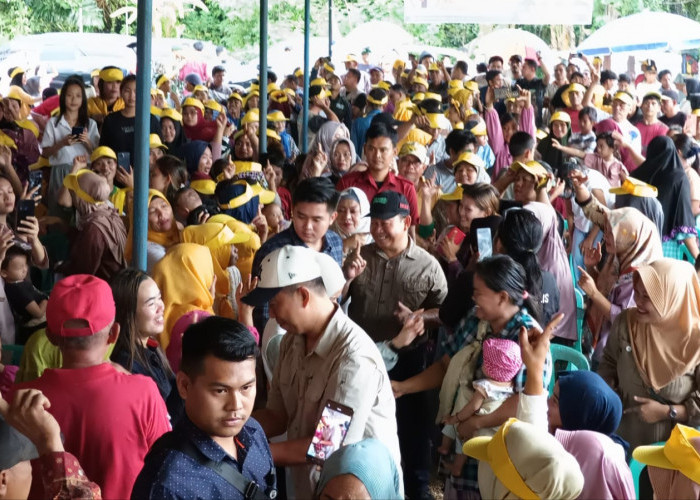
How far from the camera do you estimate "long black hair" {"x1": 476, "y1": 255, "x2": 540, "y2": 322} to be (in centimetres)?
362

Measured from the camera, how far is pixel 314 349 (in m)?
3.03

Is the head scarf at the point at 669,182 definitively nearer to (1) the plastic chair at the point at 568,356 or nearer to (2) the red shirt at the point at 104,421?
(1) the plastic chair at the point at 568,356

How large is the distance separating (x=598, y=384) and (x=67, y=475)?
1.66 m

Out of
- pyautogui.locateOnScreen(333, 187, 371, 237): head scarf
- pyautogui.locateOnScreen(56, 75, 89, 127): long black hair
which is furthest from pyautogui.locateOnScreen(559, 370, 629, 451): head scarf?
pyautogui.locateOnScreen(56, 75, 89, 127): long black hair

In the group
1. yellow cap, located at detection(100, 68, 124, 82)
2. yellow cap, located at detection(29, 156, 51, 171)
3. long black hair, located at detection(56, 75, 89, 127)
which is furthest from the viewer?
yellow cap, located at detection(100, 68, 124, 82)

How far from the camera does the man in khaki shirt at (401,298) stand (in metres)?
4.46

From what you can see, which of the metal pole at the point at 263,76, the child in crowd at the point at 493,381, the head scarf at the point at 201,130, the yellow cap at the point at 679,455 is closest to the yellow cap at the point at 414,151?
the metal pole at the point at 263,76

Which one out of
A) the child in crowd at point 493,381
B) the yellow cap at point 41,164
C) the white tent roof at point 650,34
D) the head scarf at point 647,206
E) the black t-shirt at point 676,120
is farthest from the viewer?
the white tent roof at point 650,34

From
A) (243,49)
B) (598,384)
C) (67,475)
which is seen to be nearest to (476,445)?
(598,384)

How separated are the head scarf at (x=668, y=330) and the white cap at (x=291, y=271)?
4.88ft

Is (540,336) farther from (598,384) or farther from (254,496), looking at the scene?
(254,496)

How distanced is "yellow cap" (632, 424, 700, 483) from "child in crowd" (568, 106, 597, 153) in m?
6.74

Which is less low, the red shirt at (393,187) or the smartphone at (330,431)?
the smartphone at (330,431)

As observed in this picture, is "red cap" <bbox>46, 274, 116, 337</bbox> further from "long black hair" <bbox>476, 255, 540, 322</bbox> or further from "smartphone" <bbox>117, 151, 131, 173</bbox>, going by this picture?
"smartphone" <bbox>117, 151, 131, 173</bbox>
